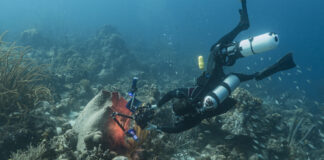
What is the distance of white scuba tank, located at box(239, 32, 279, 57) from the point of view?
5168 mm

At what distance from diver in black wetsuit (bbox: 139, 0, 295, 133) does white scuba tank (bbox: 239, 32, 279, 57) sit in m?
0.23

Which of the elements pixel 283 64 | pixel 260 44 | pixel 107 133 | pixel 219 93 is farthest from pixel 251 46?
pixel 107 133

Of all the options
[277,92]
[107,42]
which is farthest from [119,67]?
[277,92]

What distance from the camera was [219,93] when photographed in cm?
477

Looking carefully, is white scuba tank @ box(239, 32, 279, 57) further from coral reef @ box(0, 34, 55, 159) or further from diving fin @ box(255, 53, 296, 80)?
coral reef @ box(0, 34, 55, 159)

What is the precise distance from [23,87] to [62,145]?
11.2 ft

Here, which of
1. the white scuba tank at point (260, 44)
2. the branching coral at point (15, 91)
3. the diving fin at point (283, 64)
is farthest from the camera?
the branching coral at point (15, 91)

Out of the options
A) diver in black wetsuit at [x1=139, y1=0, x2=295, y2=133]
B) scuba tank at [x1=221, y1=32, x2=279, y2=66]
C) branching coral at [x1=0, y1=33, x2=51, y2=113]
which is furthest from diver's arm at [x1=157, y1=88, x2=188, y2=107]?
branching coral at [x1=0, y1=33, x2=51, y2=113]

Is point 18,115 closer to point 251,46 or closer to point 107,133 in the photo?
point 107,133

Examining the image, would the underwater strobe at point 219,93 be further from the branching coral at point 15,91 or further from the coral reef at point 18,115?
the branching coral at point 15,91

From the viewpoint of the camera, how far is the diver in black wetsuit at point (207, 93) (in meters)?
4.52

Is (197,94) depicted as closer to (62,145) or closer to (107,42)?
(62,145)

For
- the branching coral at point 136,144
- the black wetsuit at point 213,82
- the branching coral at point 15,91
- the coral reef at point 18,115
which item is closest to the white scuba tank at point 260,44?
the black wetsuit at point 213,82

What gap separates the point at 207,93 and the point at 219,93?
39cm
